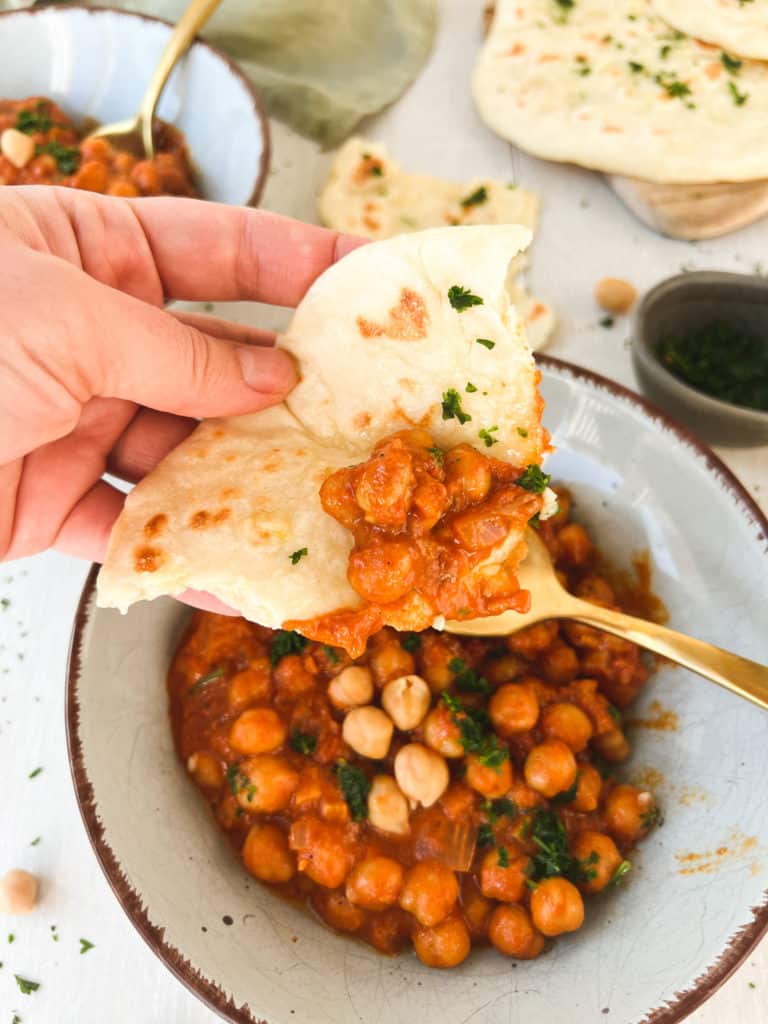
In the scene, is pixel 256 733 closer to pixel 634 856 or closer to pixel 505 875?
pixel 505 875

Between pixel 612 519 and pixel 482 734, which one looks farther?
pixel 612 519

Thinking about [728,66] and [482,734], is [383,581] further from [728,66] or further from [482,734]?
[728,66]

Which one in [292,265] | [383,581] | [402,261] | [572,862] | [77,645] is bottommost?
[572,862]

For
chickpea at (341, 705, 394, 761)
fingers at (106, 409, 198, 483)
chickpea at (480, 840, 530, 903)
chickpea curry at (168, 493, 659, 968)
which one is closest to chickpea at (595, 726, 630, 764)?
chickpea curry at (168, 493, 659, 968)

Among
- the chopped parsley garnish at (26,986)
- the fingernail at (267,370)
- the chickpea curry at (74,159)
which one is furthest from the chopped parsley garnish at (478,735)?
the chickpea curry at (74,159)

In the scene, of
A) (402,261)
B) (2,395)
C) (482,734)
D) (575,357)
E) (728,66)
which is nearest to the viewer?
(2,395)

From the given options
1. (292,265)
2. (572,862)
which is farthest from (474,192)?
(572,862)

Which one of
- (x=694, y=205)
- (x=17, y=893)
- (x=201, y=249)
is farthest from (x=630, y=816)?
(x=694, y=205)
